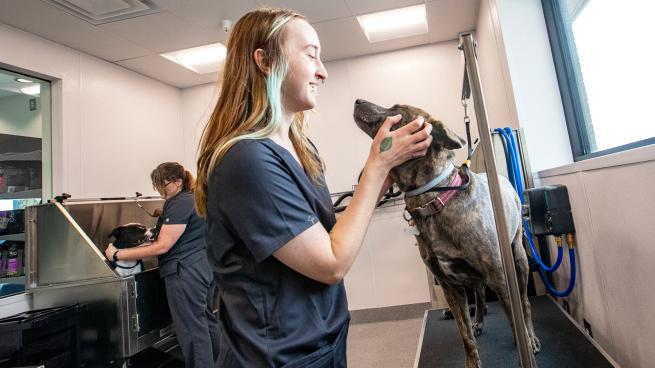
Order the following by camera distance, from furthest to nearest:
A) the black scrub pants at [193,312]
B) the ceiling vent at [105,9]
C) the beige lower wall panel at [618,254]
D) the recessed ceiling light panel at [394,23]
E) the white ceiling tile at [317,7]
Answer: the recessed ceiling light panel at [394,23]
the white ceiling tile at [317,7]
the ceiling vent at [105,9]
the black scrub pants at [193,312]
the beige lower wall panel at [618,254]

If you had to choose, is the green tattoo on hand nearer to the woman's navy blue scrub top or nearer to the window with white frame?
the woman's navy blue scrub top

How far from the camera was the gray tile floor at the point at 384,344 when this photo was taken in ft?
9.89

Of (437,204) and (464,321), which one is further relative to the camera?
Result: (464,321)

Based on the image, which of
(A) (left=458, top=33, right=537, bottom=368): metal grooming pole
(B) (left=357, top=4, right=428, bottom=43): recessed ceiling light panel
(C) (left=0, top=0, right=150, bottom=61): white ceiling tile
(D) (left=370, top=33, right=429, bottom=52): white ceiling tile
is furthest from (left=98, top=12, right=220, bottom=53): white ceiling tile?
(A) (left=458, top=33, right=537, bottom=368): metal grooming pole

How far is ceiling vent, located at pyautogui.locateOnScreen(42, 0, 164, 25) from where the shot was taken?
276cm

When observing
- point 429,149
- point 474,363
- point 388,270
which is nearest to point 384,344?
point 388,270

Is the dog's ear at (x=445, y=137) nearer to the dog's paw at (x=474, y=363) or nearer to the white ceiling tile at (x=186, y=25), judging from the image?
the dog's paw at (x=474, y=363)

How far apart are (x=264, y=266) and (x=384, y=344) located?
9.94 ft

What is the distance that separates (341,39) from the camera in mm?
3777

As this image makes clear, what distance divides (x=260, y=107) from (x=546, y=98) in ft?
6.67

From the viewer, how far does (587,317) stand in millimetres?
1696

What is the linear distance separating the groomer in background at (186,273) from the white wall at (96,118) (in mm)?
1159

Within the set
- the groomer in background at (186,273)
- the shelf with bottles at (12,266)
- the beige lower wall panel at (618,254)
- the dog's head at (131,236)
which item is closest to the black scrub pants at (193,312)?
the groomer in background at (186,273)

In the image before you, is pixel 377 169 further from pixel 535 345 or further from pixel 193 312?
pixel 193 312
